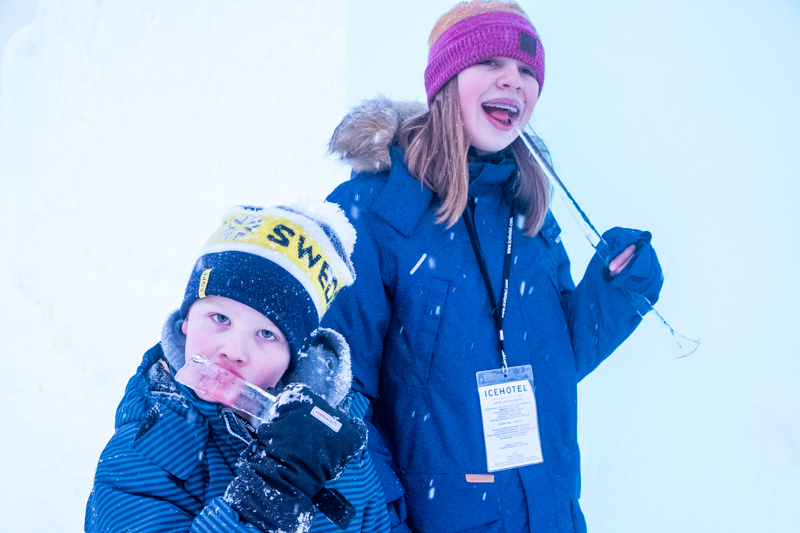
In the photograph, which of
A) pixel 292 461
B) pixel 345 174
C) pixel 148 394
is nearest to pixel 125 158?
pixel 345 174

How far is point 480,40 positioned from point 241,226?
72 cm

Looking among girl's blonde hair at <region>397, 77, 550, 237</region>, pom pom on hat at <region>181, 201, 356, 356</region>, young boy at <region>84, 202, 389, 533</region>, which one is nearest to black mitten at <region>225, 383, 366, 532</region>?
young boy at <region>84, 202, 389, 533</region>

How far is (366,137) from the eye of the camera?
Answer: 115 cm

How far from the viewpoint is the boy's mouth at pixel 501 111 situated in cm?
118

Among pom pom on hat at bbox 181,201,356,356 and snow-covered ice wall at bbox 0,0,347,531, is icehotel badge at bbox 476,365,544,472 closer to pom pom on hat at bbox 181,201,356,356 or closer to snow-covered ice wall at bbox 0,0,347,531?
pom pom on hat at bbox 181,201,356,356

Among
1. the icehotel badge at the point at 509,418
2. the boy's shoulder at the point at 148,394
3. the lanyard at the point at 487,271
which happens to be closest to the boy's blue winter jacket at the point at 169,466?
the boy's shoulder at the point at 148,394

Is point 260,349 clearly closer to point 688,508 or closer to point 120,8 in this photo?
point 688,508

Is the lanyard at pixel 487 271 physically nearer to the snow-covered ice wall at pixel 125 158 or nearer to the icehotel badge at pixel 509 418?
the icehotel badge at pixel 509 418

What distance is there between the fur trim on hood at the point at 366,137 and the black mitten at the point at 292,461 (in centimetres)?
57

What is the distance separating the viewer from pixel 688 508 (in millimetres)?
1779

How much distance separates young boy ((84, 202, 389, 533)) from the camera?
27.0 inches

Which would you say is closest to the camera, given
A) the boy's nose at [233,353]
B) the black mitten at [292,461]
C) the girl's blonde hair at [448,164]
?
the black mitten at [292,461]

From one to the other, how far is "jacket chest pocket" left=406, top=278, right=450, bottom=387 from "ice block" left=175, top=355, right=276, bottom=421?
1.20 feet

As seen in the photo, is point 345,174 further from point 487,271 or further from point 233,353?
point 233,353
